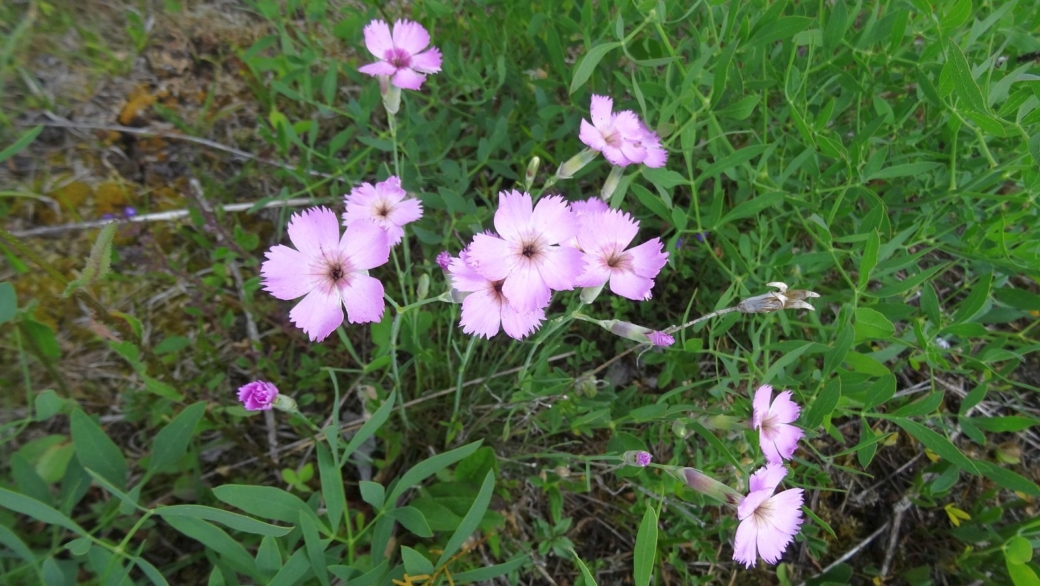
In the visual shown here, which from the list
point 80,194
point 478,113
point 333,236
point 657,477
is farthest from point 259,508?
point 80,194

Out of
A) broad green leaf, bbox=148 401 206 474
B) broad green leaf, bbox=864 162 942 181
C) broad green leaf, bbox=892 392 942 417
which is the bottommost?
broad green leaf, bbox=892 392 942 417

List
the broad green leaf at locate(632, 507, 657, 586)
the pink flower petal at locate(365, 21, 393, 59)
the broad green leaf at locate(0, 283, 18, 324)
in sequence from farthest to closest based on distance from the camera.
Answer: the pink flower petal at locate(365, 21, 393, 59)
the broad green leaf at locate(0, 283, 18, 324)
the broad green leaf at locate(632, 507, 657, 586)

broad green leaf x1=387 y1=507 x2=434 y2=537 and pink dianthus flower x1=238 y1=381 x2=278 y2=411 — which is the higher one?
pink dianthus flower x1=238 y1=381 x2=278 y2=411

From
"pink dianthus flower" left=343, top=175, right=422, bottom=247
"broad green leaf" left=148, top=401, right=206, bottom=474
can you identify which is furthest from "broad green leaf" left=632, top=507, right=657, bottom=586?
"broad green leaf" left=148, top=401, right=206, bottom=474

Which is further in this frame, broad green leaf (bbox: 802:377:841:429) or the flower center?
the flower center

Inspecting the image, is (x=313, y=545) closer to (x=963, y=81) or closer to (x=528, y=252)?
(x=528, y=252)

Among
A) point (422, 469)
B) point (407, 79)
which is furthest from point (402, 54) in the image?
point (422, 469)

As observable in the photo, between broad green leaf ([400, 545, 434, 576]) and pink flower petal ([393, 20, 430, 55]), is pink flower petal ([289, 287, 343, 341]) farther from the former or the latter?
pink flower petal ([393, 20, 430, 55])

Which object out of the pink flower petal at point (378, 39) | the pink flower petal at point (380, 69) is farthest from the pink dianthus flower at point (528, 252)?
the pink flower petal at point (378, 39)

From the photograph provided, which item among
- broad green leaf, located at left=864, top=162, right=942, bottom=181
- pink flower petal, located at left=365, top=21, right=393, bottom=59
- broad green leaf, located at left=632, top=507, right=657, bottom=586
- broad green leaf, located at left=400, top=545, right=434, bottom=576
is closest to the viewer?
broad green leaf, located at left=632, top=507, right=657, bottom=586
